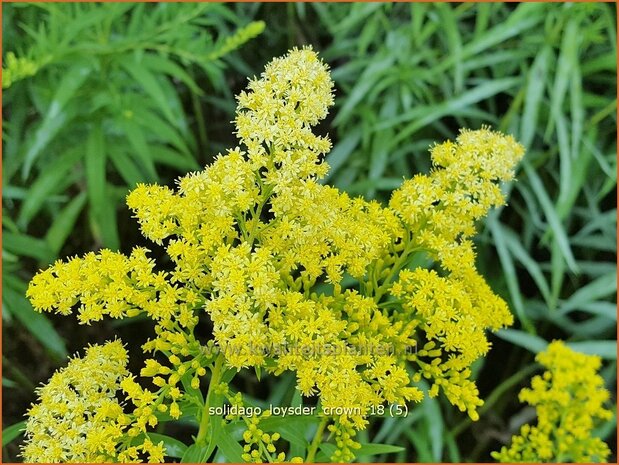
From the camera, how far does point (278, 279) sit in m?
0.57

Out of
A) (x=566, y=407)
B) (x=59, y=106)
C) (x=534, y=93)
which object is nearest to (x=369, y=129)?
(x=534, y=93)

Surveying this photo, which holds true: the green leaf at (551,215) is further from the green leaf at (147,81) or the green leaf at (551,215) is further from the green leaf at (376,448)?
the green leaf at (376,448)

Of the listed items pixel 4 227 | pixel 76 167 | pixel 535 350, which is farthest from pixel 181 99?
pixel 535 350

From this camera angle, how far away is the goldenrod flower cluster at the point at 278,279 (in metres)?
0.55

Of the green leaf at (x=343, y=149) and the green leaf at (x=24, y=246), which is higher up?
the green leaf at (x=24, y=246)

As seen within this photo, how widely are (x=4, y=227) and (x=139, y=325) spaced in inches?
11.9

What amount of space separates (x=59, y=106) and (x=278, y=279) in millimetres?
748

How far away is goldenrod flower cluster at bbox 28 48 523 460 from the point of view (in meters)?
0.55

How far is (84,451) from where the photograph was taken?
571 mm

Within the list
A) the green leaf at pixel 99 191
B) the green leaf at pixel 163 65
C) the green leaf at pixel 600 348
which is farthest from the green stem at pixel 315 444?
the green leaf at pixel 600 348

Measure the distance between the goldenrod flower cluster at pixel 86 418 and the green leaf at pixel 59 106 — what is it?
2.18 feet

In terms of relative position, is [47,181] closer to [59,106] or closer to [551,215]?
[59,106]

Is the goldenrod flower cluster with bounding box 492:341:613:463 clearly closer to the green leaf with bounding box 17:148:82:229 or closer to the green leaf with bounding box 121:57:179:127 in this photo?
the green leaf with bounding box 121:57:179:127

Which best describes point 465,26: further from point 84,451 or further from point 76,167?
point 84,451
